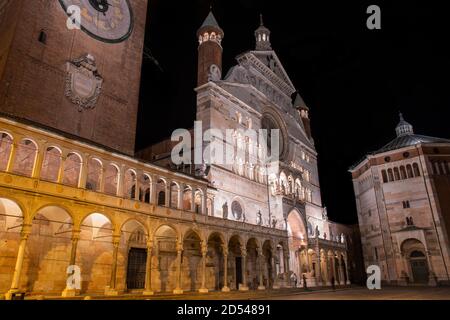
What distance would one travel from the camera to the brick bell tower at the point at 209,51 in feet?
112

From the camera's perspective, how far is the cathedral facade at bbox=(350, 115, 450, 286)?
39.3 m

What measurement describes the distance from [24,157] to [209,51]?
22.9 metres

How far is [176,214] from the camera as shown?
2230 centimetres

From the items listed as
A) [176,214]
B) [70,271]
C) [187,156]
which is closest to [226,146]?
[187,156]

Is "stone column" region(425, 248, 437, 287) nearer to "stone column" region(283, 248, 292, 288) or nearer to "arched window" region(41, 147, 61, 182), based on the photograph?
"stone column" region(283, 248, 292, 288)

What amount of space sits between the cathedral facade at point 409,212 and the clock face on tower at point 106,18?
38675 mm


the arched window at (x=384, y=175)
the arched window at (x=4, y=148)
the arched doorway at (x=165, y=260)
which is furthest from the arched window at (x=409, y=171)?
the arched window at (x=4, y=148)

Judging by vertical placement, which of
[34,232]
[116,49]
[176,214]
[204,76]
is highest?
[204,76]

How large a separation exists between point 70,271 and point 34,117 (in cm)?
1023

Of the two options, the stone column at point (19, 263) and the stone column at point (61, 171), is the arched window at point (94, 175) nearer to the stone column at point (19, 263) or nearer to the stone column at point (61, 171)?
the stone column at point (61, 171)

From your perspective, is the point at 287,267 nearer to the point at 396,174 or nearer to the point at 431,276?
the point at 431,276

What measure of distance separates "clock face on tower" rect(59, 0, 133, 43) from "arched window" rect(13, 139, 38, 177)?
428 inches

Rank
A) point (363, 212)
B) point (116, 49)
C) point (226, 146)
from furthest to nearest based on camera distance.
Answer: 1. point (363, 212)
2. point (226, 146)
3. point (116, 49)
